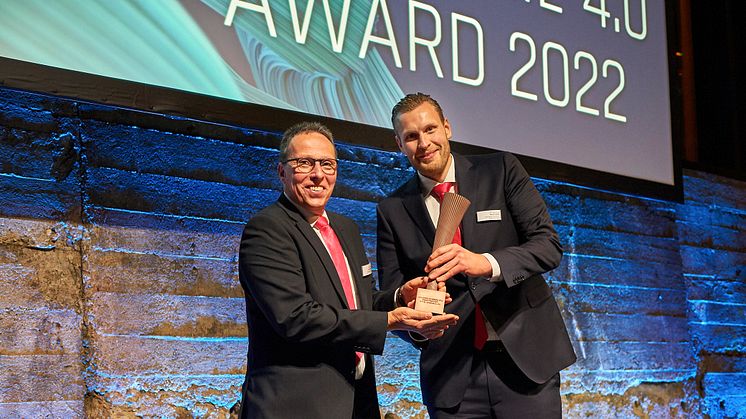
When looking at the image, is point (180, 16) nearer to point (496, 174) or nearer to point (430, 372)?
point (496, 174)

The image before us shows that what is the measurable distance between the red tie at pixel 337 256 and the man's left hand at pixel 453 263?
8.3 inches

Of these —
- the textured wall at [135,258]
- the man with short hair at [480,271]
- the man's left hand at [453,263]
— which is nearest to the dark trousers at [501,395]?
the man with short hair at [480,271]

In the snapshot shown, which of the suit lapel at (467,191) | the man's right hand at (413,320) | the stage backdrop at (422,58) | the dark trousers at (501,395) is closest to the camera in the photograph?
the man's right hand at (413,320)

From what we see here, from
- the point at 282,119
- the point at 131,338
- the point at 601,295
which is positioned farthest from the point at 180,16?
the point at 601,295

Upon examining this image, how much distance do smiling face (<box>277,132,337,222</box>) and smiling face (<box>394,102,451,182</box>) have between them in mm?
367

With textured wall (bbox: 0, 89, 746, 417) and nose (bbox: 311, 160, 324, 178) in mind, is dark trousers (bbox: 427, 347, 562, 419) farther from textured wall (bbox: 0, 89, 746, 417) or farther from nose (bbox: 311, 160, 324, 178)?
textured wall (bbox: 0, 89, 746, 417)

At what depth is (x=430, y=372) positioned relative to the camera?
2283 millimetres

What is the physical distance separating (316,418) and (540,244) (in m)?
0.85

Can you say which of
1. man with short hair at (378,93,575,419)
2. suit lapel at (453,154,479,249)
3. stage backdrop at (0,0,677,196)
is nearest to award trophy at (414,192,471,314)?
man with short hair at (378,93,575,419)

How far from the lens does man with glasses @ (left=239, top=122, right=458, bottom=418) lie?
1.81 metres

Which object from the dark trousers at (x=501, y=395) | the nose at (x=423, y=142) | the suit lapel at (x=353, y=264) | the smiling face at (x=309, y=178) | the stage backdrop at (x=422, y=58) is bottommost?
the dark trousers at (x=501, y=395)

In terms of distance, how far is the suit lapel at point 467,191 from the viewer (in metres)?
2.33

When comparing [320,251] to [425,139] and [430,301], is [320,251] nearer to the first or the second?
[430,301]

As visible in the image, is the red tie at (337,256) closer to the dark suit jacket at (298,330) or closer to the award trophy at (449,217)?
the dark suit jacket at (298,330)
